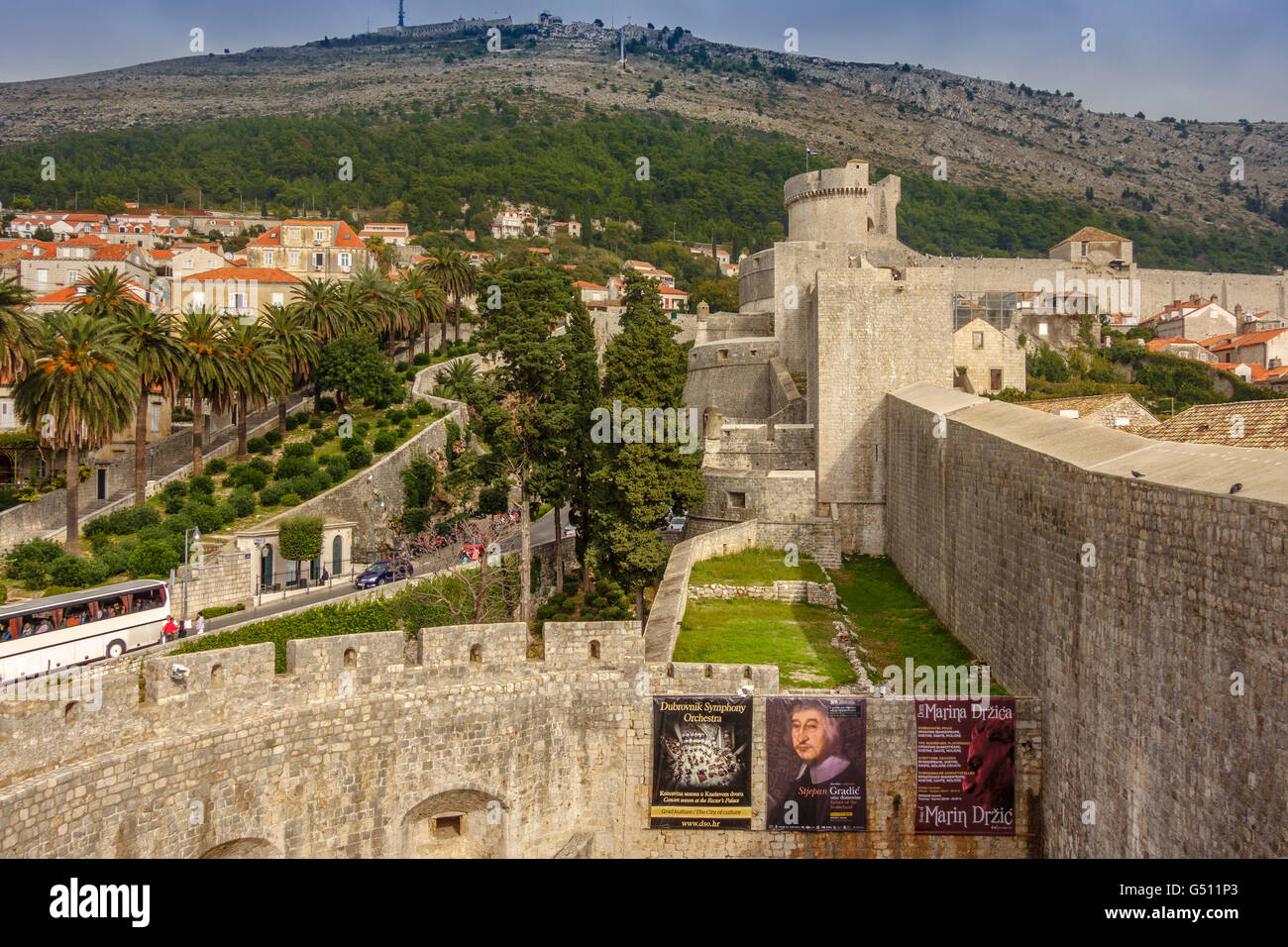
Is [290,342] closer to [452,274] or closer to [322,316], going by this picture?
[322,316]

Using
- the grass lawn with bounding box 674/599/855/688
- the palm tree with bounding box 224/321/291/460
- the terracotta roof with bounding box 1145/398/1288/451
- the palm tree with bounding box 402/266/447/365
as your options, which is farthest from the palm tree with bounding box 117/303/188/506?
the terracotta roof with bounding box 1145/398/1288/451

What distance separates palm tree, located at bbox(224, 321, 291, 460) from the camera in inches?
1382

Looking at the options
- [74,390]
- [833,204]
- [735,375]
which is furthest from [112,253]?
[833,204]

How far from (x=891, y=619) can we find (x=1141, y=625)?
1015 cm

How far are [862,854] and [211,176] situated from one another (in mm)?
133881

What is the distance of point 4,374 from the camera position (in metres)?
29.0

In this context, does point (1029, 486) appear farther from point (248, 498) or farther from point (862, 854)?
point (248, 498)

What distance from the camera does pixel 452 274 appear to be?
181 feet

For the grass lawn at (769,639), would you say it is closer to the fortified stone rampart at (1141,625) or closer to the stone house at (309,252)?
the fortified stone rampart at (1141,625)

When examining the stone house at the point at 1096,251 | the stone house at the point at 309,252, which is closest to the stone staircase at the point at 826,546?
the stone house at the point at 309,252

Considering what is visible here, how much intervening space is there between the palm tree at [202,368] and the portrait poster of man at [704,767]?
26.6 metres

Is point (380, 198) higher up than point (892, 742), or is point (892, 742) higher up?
point (380, 198)

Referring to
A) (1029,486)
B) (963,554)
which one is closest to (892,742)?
(1029,486)
